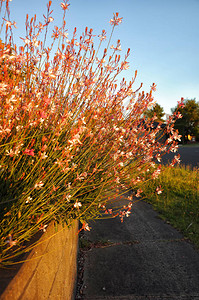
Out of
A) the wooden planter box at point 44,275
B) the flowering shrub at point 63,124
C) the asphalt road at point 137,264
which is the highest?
the flowering shrub at point 63,124

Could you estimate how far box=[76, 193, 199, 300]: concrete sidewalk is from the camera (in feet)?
9.36

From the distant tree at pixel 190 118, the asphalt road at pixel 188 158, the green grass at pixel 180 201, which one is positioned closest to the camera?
the green grass at pixel 180 201

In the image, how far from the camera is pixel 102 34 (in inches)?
104

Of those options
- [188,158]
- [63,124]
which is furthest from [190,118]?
[63,124]

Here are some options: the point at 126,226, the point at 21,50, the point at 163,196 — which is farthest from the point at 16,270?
the point at 163,196

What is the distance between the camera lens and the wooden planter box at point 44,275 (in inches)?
54.9

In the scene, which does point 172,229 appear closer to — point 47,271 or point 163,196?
point 163,196

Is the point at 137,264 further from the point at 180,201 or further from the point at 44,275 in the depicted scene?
the point at 180,201

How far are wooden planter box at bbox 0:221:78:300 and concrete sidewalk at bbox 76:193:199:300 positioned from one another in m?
0.58

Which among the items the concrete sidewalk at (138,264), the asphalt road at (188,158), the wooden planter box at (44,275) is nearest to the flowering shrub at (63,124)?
the wooden planter box at (44,275)

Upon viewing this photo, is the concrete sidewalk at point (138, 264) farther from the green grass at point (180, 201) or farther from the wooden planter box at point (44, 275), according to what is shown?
the wooden planter box at point (44, 275)

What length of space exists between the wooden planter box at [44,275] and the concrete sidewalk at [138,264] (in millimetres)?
585

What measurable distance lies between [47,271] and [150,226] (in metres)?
3.41

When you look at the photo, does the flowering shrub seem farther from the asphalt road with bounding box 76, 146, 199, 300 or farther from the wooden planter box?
the asphalt road with bounding box 76, 146, 199, 300
